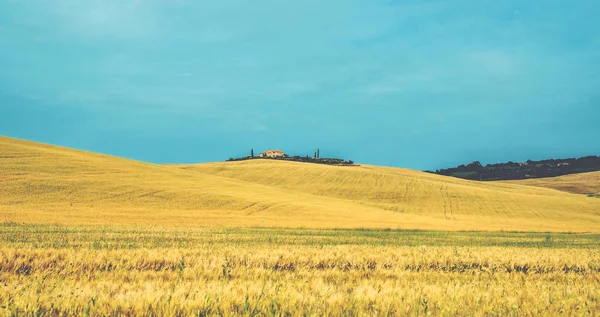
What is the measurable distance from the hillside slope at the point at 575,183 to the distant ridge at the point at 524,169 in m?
15.1

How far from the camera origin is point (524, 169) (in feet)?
504

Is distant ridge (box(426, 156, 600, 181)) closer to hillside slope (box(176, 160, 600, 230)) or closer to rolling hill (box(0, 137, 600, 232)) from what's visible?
hillside slope (box(176, 160, 600, 230))

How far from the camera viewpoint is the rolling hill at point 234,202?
33.3 m

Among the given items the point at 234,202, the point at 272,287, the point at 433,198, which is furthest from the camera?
the point at 433,198

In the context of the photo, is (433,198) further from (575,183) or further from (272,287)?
(575,183)

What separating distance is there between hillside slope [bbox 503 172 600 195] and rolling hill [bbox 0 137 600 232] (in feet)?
123

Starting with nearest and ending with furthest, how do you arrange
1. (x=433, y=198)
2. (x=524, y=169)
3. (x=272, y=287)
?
(x=272, y=287)
(x=433, y=198)
(x=524, y=169)

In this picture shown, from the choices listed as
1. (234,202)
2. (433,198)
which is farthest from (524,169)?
(234,202)

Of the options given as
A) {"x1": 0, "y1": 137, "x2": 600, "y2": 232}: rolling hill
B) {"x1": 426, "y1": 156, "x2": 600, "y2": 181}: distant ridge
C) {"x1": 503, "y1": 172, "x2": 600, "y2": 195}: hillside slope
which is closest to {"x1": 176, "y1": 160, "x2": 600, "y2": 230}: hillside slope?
{"x1": 0, "y1": 137, "x2": 600, "y2": 232}: rolling hill

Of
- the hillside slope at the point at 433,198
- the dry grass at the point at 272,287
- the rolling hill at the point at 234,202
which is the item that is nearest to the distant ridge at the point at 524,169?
the hillside slope at the point at 433,198

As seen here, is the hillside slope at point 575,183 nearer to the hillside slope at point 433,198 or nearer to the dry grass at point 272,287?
the hillside slope at point 433,198

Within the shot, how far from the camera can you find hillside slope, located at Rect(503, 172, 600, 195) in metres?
104

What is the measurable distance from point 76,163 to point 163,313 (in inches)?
2158

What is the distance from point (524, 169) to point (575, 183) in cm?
4107
